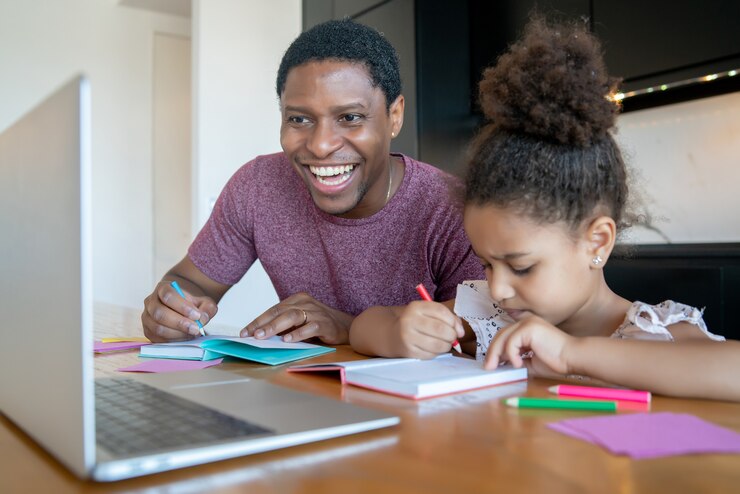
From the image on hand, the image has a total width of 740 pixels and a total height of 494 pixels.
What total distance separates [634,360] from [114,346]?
870 mm

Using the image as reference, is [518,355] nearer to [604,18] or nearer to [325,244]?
[325,244]

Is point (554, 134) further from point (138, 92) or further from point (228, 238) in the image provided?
point (138, 92)

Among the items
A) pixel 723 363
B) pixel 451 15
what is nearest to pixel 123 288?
pixel 451 15

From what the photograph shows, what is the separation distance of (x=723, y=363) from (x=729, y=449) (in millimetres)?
231

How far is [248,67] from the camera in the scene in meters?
3.86

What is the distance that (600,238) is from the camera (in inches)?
39.4

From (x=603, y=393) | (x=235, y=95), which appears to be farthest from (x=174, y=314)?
(x=235, y=95)

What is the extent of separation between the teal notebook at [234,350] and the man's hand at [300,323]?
90 mm

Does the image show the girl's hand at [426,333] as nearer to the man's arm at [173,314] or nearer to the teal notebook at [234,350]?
the teal notebook at [234,350]

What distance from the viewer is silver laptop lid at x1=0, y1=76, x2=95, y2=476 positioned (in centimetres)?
43

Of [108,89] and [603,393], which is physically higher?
[108,89]

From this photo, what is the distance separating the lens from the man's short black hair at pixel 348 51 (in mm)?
1359

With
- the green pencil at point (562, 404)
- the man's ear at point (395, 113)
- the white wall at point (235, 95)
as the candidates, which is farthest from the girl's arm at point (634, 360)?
the white wall at point (235, 95)

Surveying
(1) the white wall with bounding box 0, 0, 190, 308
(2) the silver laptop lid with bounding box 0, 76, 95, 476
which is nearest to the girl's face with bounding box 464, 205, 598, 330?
(2) the silver laptop lid with bounding box 0, 76, 95, 476
